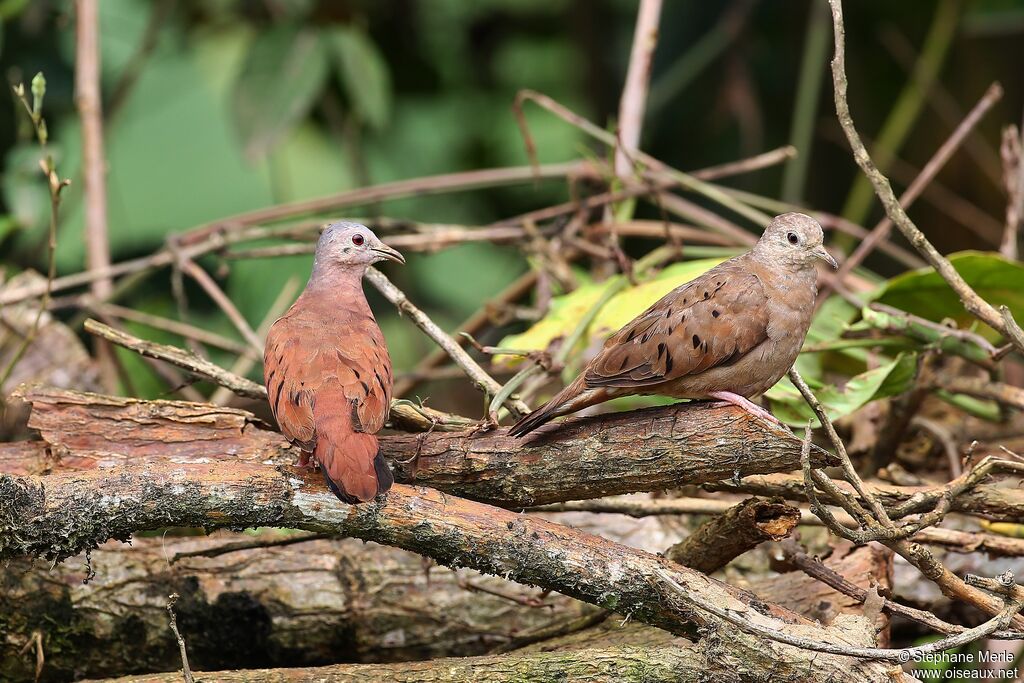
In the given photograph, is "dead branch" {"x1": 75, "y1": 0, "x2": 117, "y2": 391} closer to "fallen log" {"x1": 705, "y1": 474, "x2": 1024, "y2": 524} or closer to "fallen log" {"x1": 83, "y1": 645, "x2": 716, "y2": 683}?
"fallen log" {"x1": 83, "y1": 645, "x2": 716, "y2": 683}

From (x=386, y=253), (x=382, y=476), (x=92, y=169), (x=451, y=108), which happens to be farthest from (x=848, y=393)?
(x=451, y=108)

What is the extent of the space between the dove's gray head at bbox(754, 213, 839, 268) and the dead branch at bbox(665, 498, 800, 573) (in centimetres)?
67

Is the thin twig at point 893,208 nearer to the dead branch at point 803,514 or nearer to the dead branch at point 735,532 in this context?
the dead branch at point 803,514

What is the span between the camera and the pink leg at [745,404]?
2.36m

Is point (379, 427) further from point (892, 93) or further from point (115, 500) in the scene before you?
point (892, 93)

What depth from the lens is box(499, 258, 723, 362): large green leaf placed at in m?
3.46

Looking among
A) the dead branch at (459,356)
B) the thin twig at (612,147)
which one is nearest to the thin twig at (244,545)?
the dead branch at (459,356)

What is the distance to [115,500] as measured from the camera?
238 cm

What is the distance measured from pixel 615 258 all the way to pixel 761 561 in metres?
1.15

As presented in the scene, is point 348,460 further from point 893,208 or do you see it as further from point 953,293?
point 953,293

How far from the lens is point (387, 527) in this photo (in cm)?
238

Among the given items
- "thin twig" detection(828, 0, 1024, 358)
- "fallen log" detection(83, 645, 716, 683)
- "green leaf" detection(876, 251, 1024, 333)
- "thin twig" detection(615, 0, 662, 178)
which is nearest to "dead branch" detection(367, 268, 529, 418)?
"fallen log" detection(83, 645, 716, 683)

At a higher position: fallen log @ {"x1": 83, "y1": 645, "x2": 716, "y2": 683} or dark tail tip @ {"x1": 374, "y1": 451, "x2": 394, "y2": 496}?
dark tail tip @ {"x1": 374, "y1": 451, "x2": 394, "y2": 496}

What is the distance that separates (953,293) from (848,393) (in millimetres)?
646
